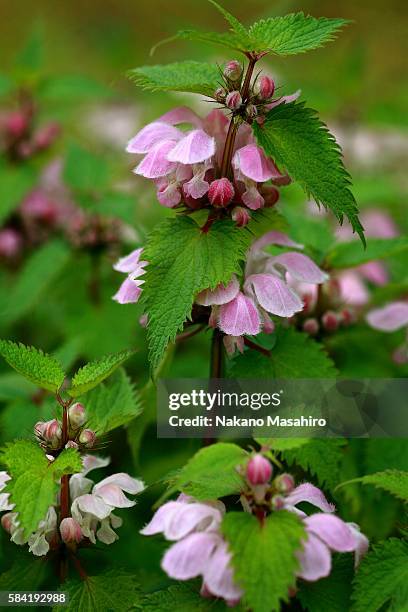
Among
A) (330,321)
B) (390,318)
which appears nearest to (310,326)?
(330,321)

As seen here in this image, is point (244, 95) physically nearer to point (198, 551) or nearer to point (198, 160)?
point (198, 160)

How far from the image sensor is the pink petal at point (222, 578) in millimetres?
692

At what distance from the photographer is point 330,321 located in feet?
3.79

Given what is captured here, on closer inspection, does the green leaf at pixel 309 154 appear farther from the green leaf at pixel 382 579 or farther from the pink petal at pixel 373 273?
the pink petal at pixel 373 273

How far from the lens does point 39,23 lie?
184 centimetres

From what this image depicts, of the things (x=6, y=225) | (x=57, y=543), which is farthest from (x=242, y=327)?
(x=6, y=225)

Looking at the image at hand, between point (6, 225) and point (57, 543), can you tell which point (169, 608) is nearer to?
point (57, 543)

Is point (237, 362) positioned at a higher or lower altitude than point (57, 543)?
higher

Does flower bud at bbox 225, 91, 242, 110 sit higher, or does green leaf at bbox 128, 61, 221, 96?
green leaf at bbox 128, 61, 221, 96

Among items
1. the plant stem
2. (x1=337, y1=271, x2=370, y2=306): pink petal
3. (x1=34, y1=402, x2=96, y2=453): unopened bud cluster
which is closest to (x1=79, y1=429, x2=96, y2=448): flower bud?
(x1=34, y1=402, x2=96, y2=453): unopened bud cluster

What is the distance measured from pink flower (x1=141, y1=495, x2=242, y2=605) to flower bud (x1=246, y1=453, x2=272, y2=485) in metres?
0.06

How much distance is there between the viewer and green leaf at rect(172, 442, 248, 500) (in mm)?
711

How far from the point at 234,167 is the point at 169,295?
0.51ft

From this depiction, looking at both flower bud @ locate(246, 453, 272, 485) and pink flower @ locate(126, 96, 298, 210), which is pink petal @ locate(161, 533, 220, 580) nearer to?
flower bud @ locate(246, 453, 272, 485)
